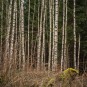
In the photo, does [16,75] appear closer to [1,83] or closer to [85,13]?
[1,83]

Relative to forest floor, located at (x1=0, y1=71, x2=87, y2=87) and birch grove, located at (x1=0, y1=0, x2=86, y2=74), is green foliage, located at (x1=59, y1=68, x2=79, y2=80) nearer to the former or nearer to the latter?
forest floor, located at (x1=0, y1=71, x2=87, y2=87)

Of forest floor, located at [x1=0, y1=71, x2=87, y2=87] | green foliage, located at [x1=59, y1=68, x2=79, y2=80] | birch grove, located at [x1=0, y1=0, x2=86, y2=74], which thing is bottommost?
forest floor, located at [x1=0, y1=71, x2=87, y2=87]

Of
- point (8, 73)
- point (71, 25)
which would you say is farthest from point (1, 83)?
point (71, 25)

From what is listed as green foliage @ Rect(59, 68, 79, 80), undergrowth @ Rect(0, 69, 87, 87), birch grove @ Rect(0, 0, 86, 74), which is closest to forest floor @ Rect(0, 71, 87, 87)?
undergrowth @ Rect(0, 69, 87, 87)

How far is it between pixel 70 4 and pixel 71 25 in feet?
5.54

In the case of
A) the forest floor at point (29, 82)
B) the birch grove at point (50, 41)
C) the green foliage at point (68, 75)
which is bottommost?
the forest floor at point (29, 82)

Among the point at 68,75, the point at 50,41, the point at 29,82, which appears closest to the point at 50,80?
the point at 68,75

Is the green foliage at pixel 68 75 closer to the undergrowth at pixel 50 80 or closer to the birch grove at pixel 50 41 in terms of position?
the undergrowth at pixel 50 80

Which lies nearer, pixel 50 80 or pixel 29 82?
pixel 50 80

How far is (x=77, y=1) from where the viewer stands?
18328 mm

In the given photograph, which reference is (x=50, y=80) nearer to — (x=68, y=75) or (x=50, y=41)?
(x=68, y=75)

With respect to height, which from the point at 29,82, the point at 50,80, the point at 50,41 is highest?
the point at 50,41

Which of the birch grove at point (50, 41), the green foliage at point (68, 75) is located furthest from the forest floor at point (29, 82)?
the birch grove at point (50, 41)

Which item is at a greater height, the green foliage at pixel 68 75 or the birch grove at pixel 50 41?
the birch grove at pixel 50 41
